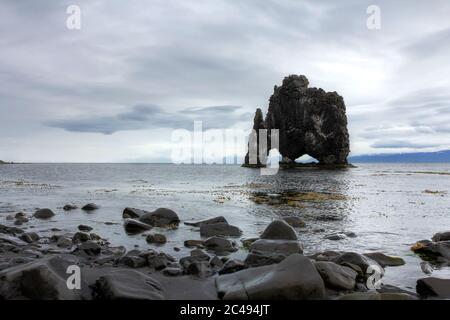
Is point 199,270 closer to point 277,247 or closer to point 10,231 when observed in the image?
point 277,247

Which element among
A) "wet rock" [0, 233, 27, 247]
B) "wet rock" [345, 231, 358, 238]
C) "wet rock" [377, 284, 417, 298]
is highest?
"wet rock" [0, 233, 27, 247]

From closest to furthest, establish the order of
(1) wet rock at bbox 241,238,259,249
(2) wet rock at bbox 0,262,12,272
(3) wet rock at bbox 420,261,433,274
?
1. (2) wet rock at bbox 0,262,12,272
2. (3) wet rock at bbox 420,261,433,274
3. (1) wet rock at bbox 241,238,259,249

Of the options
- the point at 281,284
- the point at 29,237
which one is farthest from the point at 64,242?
the point at 281,284

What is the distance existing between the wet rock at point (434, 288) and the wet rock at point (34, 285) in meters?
9.29

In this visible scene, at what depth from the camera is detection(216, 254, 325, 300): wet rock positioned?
927 cm

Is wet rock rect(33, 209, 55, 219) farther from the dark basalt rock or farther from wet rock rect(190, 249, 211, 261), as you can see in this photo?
the dark basalt rock

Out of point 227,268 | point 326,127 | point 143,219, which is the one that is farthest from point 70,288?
point 326,127

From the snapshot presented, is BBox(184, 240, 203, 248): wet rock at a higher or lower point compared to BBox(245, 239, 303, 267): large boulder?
lower

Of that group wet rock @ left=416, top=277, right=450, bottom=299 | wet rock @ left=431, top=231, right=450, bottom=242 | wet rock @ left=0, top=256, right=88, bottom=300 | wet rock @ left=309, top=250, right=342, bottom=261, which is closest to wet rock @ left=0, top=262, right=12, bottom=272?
wet rock @ left=0, top=256, right=88, bottom=300

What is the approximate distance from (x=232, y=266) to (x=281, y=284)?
10.0ft

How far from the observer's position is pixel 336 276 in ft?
35.2

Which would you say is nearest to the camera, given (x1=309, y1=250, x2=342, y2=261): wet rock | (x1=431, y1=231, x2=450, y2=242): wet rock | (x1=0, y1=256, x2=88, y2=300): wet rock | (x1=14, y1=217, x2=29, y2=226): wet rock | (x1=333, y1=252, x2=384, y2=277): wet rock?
(x1=0, y1=256, x2=88, y2=300): wet rock

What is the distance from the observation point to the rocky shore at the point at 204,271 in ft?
30.1

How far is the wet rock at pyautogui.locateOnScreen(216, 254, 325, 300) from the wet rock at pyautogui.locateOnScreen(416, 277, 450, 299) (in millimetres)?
3234
